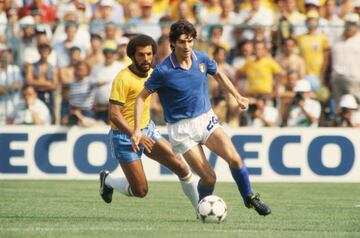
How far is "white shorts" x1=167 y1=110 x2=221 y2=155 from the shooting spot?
38.1 ft

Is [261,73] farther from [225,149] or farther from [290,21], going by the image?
[225,149]

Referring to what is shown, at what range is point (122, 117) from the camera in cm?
1242

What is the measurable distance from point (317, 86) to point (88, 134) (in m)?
4.19

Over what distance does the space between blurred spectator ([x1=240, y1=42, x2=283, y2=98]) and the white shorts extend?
7.39 meters

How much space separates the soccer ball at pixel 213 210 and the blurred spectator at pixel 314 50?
8284 mm

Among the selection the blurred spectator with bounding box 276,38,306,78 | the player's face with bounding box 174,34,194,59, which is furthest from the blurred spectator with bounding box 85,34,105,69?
the player's face with bounding box 174,34,194,59

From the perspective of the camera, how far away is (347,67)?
19.0m

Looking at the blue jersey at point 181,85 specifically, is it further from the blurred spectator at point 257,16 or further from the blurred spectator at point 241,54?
the blurred spectator at point 257,16

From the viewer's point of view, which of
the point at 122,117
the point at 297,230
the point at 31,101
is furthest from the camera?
the point at 31,101

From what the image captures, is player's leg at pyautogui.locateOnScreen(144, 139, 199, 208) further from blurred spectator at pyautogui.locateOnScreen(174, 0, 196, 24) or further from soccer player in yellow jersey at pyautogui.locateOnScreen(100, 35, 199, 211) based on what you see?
blurred spectator at pyautogui.locateOnScreen(174, 0, 196, 24)

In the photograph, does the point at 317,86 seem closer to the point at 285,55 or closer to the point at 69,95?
the point at 285,55

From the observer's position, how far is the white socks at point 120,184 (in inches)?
516

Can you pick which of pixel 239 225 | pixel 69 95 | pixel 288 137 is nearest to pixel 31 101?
pixel 69 95

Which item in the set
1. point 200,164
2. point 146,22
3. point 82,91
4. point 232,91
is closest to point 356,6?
point 146,22
